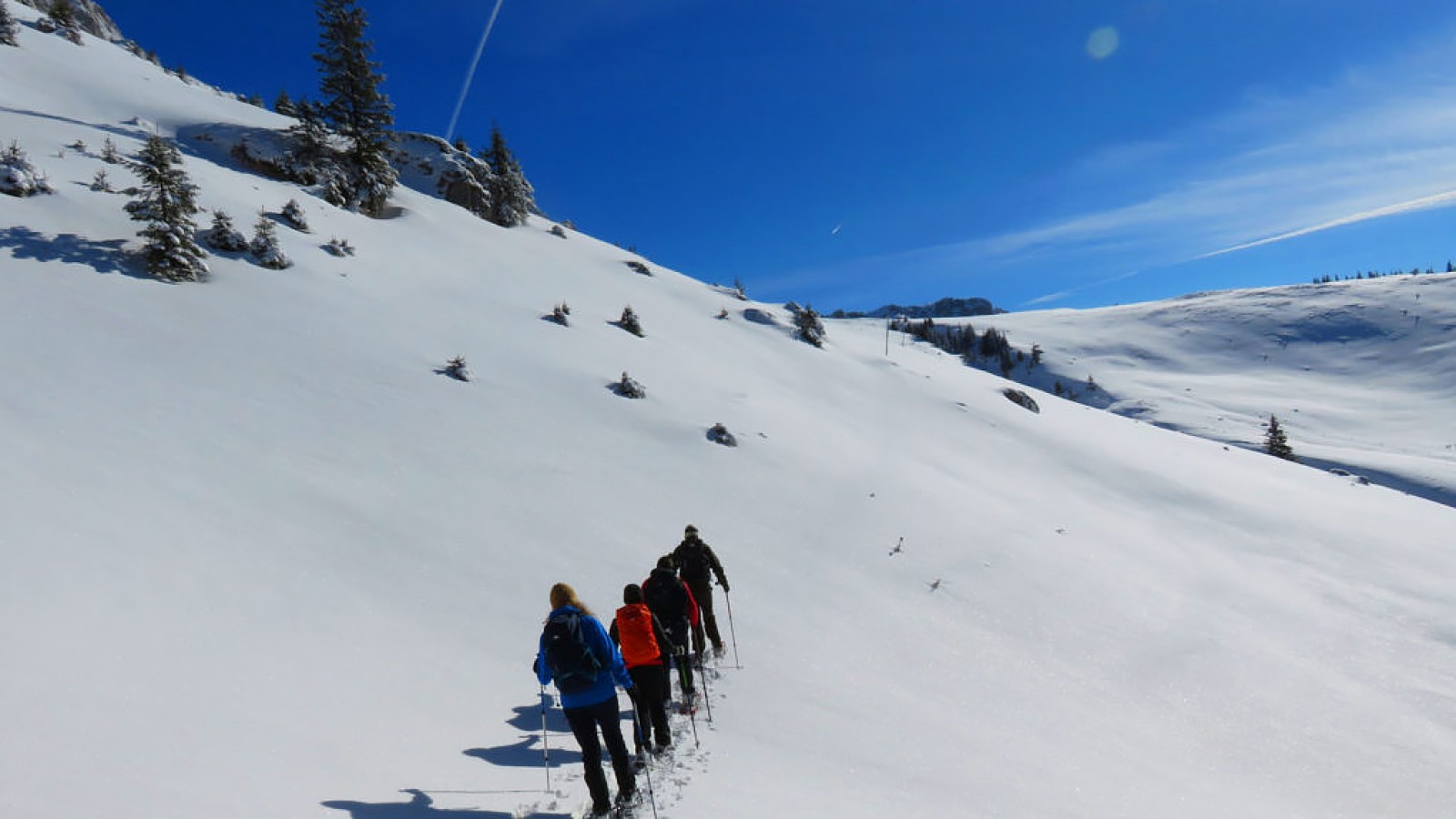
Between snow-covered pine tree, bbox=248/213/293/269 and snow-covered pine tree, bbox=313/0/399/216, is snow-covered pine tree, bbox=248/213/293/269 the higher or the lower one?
the lower one

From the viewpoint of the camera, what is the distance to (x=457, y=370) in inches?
688

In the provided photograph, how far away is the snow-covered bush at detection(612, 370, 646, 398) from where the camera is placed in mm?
19938

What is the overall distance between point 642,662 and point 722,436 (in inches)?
485

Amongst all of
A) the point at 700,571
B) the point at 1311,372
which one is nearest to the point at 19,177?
the point at 700,571

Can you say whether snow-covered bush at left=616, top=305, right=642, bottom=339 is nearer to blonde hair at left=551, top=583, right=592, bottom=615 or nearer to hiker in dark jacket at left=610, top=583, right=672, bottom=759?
hiker in dark jacket at left=610, top=583, right=672, bottom=759

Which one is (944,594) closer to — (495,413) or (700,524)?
(700,524)

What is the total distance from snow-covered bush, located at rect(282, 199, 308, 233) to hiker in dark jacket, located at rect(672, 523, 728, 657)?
2160cm

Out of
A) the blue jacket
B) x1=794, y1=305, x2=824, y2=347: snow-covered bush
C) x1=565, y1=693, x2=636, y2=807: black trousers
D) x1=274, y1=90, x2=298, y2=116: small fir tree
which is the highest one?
x1=274, y1=90, x2=298, y2=116: small fir tree

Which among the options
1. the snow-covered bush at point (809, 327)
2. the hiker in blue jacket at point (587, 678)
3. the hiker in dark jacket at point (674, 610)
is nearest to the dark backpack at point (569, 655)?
the hiker in blue jacket at point (587, 678)

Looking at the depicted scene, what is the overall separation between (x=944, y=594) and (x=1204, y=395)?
146901 millimetres

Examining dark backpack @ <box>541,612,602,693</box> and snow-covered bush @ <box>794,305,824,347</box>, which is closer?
dark backpack @ <box>541,612,602,693</box>

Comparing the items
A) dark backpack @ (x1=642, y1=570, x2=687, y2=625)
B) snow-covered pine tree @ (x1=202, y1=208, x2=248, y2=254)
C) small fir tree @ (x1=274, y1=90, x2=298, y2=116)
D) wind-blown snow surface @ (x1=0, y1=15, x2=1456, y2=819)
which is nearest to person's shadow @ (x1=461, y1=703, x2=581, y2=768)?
wind-blown snow surface @ (x1=0, y1=15, x2=1456, y2=819)

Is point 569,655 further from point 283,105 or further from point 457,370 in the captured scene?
point 283,105

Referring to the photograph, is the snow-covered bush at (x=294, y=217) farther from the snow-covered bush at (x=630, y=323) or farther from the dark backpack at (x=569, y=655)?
the dark backpack at (x=569, y=655)
